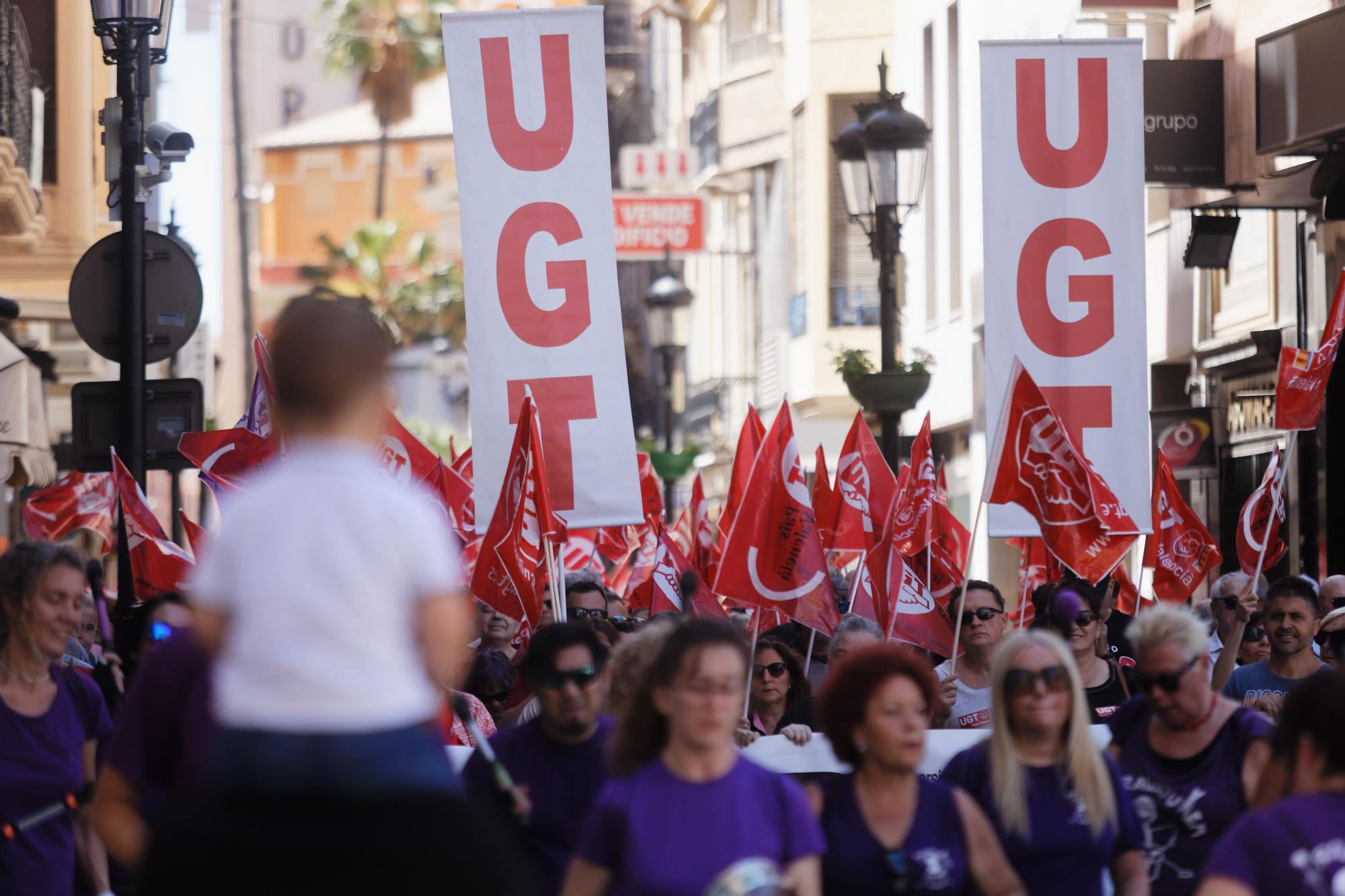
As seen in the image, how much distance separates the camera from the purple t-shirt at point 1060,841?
584 centimetres

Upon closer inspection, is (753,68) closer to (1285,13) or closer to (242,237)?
(242,237)

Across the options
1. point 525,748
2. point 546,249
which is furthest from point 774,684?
point 525,748

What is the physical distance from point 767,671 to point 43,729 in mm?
3378

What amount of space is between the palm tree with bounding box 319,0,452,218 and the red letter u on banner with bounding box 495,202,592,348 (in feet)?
194

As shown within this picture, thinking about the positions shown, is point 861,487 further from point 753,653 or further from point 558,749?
point 558,749

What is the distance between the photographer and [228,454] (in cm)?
1130

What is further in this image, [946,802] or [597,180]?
[597,180]

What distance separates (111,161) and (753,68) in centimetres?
2446

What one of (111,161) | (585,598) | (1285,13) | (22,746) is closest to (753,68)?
(1285,13)

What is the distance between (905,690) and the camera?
223 inches

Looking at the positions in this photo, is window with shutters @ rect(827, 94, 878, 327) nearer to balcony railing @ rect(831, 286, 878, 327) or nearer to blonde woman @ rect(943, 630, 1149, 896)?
balcony railing @ rect(831, 286, 878, 327)

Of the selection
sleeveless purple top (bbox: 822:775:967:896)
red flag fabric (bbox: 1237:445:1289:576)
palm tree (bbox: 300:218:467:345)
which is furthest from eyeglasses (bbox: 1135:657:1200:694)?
palm tree (bbox: 300:218:467:345)

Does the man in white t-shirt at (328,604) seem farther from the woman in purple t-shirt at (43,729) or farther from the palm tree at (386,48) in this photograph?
the palm tree at (386,48)

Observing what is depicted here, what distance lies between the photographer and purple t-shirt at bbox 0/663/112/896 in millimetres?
6637
